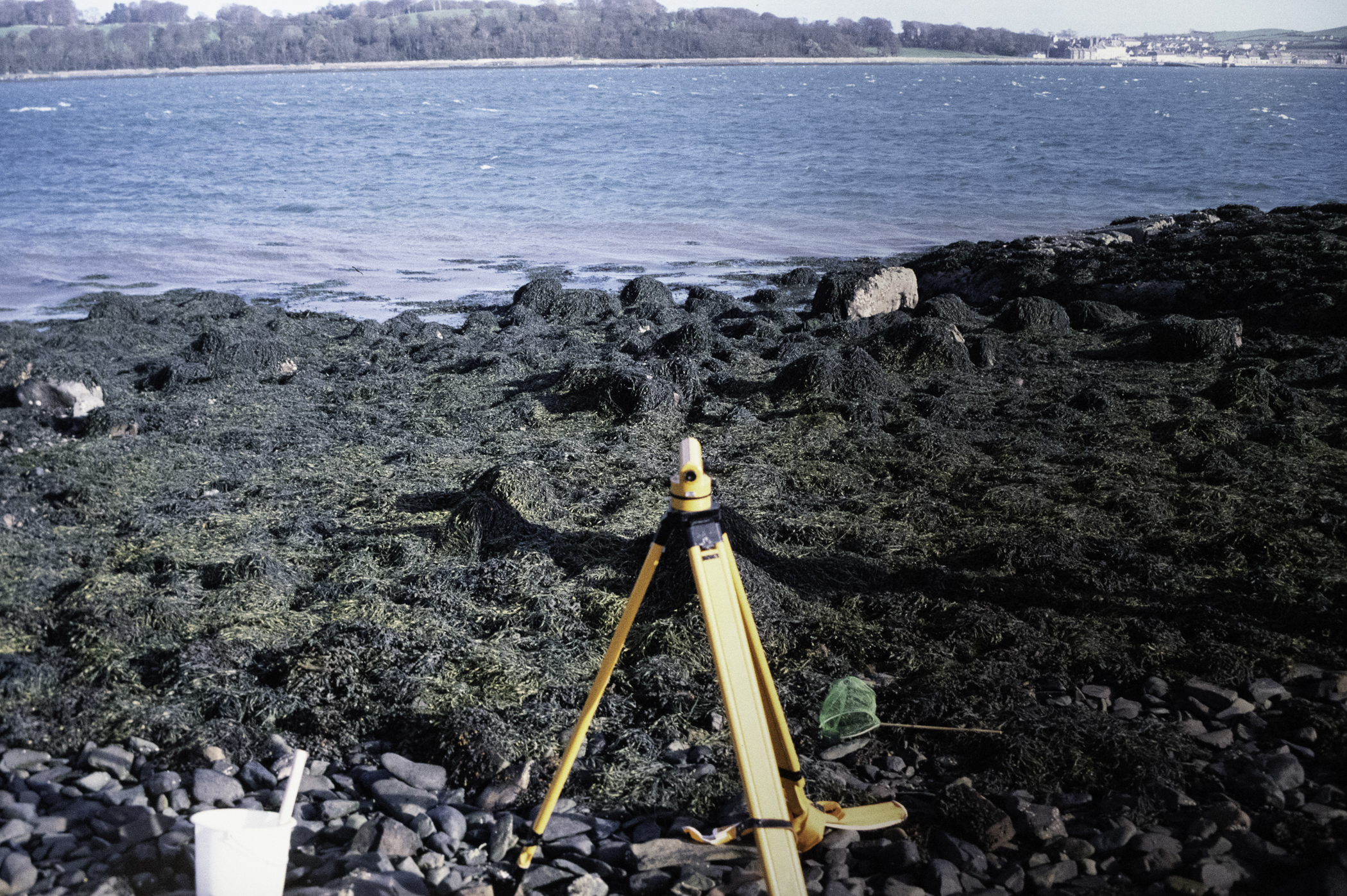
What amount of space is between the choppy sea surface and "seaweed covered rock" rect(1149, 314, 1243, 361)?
24.8 feet

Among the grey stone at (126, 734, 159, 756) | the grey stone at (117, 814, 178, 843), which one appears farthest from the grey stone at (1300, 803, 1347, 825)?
the grey stone at (126, 734, 159, 756)

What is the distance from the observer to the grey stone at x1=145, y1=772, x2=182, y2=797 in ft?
10.5

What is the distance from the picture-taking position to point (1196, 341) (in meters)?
8.87

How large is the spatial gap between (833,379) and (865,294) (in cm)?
392

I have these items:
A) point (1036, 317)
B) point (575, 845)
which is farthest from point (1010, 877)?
point (1036, 317)

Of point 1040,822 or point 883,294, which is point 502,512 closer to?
point 1040,822

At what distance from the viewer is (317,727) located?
11.9 ft

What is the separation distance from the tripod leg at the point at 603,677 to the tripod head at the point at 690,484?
9cm

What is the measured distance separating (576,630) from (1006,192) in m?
27.1

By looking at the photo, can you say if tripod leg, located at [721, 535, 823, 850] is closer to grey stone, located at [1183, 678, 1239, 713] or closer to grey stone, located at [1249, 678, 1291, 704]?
grey stone, located at [1183, 678, 1239, 713]

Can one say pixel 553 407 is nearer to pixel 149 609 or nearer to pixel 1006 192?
pixel 149 609

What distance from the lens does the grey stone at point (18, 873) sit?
2.64 m

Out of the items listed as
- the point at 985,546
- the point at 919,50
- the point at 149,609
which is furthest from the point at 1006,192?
the point at 919,50

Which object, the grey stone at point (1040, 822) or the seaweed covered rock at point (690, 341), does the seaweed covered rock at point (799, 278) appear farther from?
the grey stone at point (1040, 822)
